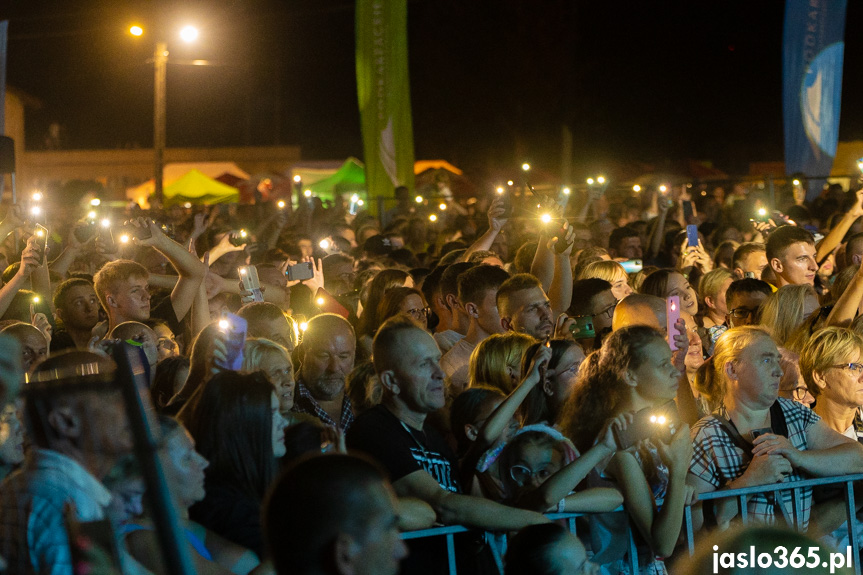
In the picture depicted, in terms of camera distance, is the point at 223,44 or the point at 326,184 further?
the point at 223,44

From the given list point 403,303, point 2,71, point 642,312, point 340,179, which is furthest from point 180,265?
point 340,179

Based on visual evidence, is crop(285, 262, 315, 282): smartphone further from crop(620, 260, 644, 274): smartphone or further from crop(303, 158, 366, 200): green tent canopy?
crop(303, 158, 366, 200): green tent canopy

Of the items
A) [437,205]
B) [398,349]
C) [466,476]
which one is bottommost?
[466,476]

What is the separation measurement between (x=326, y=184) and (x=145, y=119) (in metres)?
50.7

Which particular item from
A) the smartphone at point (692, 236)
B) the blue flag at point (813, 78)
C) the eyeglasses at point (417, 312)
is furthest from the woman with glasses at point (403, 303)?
the blue flag at point (813, 78)

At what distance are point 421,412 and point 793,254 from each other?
4.50 metres

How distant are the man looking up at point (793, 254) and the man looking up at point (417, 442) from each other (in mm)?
4338

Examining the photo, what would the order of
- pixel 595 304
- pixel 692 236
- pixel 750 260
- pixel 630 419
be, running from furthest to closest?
pixel 692 236 → pixel 750 260 → pixel 595 304 → pixel 630 419

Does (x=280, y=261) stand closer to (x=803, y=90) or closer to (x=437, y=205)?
(x=437, y=205)

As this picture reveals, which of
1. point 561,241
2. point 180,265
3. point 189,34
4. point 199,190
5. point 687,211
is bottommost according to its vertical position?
point 180,265

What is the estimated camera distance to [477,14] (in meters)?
38.5

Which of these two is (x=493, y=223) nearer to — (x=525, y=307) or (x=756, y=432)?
(x=525, y=307)

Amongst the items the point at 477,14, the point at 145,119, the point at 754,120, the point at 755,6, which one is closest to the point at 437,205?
the point at 477,14

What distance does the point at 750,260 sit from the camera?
8656mm
